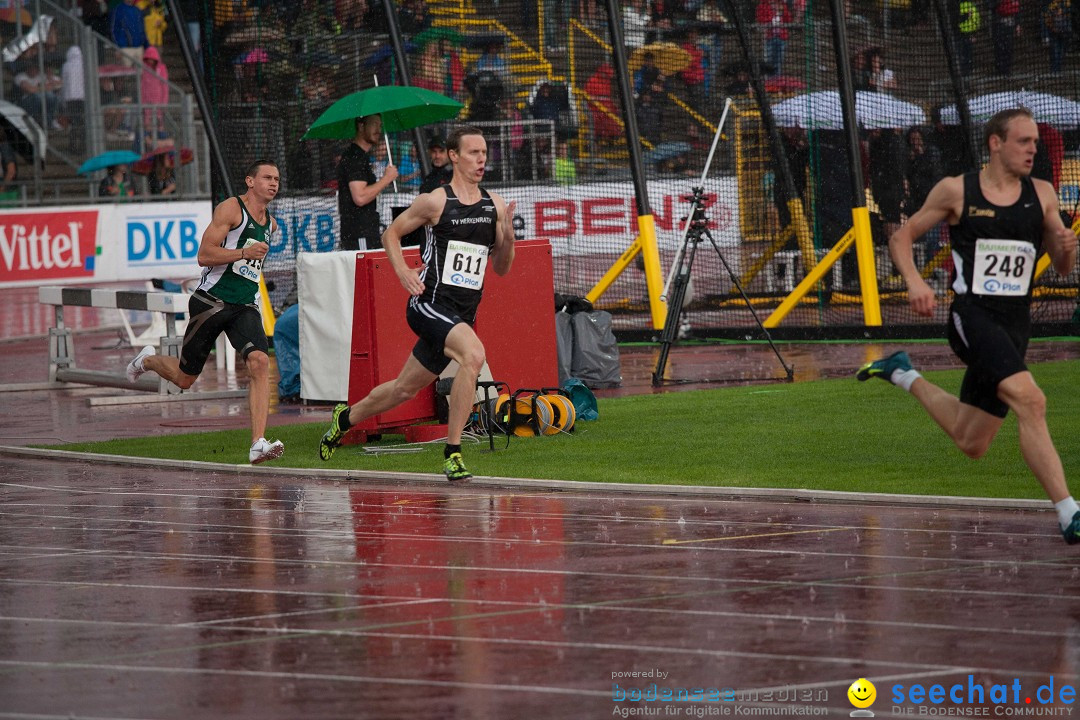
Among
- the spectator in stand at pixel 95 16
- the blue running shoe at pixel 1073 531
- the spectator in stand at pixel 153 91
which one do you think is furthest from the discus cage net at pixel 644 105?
the spectator in stand at pixel 95 16

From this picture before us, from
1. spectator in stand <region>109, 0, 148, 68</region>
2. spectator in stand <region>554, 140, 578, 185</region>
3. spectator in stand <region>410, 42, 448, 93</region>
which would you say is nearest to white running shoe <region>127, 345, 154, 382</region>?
spectator in stand <region>410, 42, 448, 93</region>

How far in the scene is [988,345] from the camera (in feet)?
23.4

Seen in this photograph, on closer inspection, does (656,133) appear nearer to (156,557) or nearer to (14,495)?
(14,495)

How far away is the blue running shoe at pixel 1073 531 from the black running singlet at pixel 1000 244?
1.04 m

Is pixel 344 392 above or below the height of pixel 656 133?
below

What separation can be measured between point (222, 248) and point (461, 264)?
196 centimetres

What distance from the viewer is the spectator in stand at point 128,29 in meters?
31.6

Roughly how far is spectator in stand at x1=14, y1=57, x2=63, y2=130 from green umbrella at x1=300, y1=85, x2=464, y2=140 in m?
15.0

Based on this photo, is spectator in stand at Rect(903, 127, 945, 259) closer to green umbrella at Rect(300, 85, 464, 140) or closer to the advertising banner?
green umbrella at Rect(300, 85, 464, 140)

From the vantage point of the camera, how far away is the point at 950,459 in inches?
384

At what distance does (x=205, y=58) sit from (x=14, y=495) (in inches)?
428

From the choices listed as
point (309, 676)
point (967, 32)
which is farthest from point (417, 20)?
point (309, 676)

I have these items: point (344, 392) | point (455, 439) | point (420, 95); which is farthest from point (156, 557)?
point (420, 95)

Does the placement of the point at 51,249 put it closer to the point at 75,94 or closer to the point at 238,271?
the point at 75,94
